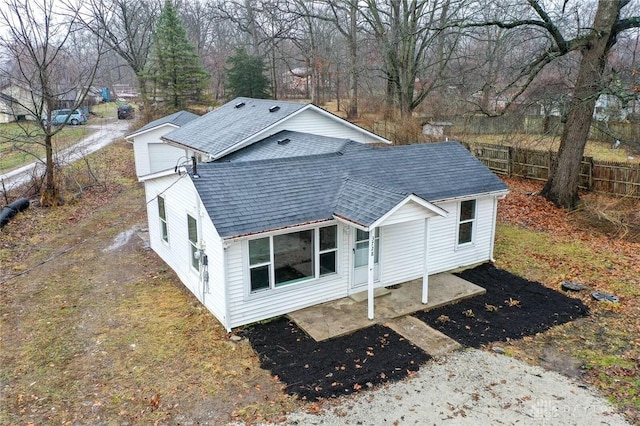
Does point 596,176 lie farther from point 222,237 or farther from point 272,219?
point 222,237

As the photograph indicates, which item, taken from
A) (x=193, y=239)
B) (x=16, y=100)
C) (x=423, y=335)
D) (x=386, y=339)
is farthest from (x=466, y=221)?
(x=16, y=100)

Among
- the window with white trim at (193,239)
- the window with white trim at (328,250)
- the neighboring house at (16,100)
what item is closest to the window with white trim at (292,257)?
the window with white trim at (328,250)

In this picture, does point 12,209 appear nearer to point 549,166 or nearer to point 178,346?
point 178,346

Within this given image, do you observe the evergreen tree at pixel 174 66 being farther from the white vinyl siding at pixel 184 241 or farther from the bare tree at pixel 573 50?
the bare tree at pixel 573 50

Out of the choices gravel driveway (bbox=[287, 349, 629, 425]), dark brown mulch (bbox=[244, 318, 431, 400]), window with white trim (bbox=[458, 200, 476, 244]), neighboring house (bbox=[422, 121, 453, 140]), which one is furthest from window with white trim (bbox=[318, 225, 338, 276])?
neighboring house (bbox=[422, 121, 453, 140])

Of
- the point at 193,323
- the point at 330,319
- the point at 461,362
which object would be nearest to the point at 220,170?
the point at 193,323
